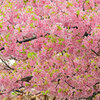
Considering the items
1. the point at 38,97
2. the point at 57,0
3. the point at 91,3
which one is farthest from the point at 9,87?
the point at 38,97

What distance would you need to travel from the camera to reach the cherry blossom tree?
457cm

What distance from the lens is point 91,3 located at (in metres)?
5.55

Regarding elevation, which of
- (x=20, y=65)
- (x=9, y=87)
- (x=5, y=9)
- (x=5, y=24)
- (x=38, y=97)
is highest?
(x=5, y=9)

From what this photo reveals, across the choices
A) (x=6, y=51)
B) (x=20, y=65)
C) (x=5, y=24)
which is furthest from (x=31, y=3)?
(x=20, y=65)

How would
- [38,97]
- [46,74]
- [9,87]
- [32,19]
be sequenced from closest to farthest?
[32,19], [46,74], [9,87], [38,97]

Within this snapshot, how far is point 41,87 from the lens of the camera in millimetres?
6062

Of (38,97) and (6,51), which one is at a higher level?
(6,51)

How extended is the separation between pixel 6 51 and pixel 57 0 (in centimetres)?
218

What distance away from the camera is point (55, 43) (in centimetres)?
478

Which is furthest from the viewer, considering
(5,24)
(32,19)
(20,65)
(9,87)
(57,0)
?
(20,65)

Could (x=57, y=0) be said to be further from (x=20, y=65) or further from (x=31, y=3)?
(x=20, y=65)

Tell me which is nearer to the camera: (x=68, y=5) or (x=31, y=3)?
(x=68, y=5)

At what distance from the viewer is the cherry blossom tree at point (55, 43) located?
4.57 metres

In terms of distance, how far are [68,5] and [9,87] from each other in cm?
340
